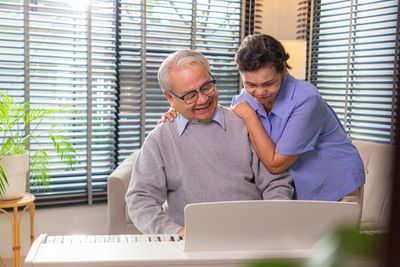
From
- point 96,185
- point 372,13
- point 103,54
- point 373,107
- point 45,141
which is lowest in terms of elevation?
point 96,185

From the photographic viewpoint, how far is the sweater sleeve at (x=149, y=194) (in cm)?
158

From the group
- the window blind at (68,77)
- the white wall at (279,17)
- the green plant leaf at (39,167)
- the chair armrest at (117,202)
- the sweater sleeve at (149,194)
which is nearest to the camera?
the sweater sleeve at (149,194)

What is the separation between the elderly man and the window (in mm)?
1683

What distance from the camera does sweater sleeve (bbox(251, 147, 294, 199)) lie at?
1.70 metres

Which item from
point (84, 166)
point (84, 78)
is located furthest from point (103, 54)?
point (84, 166)

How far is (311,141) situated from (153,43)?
2.39 meters

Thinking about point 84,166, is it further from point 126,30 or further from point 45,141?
point 126,30

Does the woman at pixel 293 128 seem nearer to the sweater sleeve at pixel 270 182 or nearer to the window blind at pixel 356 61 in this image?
the sweater sleeve at pixel 270 182

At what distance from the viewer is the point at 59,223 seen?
3.30 m

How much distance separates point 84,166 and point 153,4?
1496 mm

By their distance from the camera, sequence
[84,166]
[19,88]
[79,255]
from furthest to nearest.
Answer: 1. [84,166]
2. [19,88]
3. [79,255]

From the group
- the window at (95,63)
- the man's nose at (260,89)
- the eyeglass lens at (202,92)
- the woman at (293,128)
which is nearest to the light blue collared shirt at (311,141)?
the woman at (293,128)

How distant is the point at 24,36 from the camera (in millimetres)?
3307

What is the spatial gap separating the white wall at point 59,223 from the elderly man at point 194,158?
1780mm
